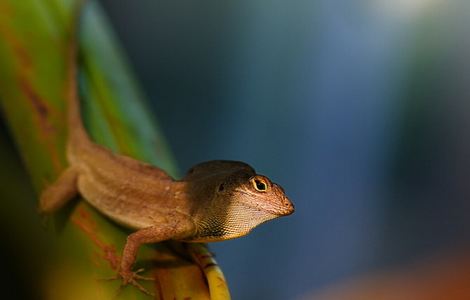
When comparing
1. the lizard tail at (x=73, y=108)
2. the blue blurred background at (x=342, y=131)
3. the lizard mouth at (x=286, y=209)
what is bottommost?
the blue blurred background at (x=342, y=131)

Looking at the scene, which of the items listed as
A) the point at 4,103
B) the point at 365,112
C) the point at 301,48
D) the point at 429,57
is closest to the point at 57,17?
the point at 4,103

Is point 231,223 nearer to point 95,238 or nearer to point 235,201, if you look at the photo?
point 235,201

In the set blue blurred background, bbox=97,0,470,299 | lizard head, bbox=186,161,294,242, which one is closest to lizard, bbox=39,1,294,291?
lizard head, bbox=186,161,294,242

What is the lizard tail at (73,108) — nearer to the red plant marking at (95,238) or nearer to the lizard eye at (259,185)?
the red plant marking at (95,238)

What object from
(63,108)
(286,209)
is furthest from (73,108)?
(286,209)

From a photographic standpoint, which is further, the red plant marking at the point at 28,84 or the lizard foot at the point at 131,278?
the red plant marking at the point at 28,84

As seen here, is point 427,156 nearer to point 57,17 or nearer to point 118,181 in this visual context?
point 118,181

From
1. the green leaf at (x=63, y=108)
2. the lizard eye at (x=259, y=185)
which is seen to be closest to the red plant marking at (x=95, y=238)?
the green leaf at (x=63, y=108)
